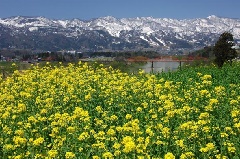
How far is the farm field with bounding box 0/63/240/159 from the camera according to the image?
333 inches

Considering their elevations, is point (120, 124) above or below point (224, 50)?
below

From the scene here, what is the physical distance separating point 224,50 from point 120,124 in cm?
2008

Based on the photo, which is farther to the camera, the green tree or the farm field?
the green tree

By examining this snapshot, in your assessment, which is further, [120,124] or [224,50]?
[224,50]

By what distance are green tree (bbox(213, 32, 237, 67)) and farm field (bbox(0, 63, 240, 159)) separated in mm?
13533

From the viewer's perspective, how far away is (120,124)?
36.9ft

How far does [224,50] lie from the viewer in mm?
29781

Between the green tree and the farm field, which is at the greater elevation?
the green tree

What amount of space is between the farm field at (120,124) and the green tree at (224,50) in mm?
13533

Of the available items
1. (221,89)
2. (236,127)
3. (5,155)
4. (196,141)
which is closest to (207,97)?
(221,89)

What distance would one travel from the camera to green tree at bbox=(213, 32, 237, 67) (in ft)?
97.2

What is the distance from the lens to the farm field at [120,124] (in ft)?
27.7

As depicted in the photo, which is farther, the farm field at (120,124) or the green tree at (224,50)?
the green tree at (224,50)

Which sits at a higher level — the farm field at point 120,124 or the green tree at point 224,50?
the green tree at point 224,50
